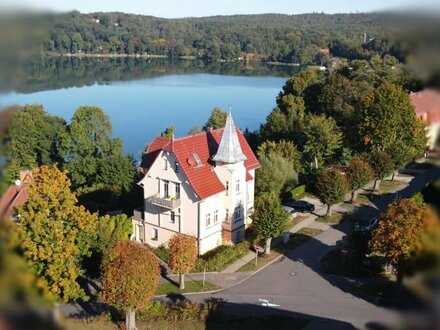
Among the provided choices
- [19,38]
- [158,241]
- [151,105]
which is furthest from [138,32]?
[19,38]

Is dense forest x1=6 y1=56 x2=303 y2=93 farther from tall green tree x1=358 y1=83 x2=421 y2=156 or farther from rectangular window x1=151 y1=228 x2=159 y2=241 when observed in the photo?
rectangular window x1=151 y1=228 x2=159 y2=241

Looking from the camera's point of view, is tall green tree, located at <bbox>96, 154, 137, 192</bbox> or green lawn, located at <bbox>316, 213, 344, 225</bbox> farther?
tall green tree, located at <bbox>96, 154, 137, 192</bbox>

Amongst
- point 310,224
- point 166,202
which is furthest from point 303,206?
point 166,202

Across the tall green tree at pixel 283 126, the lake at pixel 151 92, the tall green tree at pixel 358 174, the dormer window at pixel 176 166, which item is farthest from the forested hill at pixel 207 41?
the dormer window at pixel 176 166

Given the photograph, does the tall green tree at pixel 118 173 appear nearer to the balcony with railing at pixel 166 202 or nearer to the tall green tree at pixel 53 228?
the balcony with railing at pixel 166 202

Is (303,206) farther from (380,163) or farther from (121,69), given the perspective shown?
(121,69)

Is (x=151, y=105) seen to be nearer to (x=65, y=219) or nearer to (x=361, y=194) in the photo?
(x=361, y=194)

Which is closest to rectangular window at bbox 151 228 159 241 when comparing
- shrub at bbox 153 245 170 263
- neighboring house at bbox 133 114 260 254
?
neighboring house at bbox 133 114 260 254
